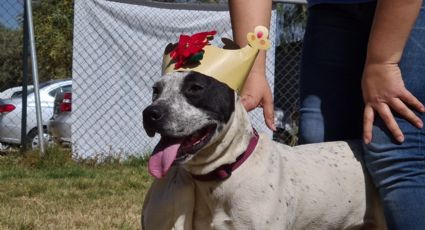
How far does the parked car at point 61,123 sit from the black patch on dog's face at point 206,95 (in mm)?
5526

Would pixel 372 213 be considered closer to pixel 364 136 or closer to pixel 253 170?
pixel 364 136

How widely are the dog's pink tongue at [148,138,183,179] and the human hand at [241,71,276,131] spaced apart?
1.53ft

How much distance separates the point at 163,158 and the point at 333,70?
92cm

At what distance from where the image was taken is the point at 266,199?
8.20 feet

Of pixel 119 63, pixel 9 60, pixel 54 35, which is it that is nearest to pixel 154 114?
pixel 119 63

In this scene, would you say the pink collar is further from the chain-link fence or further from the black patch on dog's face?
the chain-link fence

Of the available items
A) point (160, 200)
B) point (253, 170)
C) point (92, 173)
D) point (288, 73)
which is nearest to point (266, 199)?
point (253, 170)

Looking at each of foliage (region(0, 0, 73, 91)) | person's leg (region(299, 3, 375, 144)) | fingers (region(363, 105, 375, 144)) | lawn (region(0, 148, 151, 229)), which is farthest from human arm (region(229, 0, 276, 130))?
foliage (region(0, 0, 73, 91))

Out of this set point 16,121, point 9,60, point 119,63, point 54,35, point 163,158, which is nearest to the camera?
point 163,158

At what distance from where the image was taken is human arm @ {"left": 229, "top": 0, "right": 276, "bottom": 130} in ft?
9.41

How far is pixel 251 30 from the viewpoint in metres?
2.87

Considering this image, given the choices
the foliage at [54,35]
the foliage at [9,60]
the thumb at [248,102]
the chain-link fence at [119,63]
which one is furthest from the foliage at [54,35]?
the thumb at [248,102]

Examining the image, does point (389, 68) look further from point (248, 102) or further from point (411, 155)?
point (248, 102)

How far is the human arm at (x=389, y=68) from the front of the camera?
2465 mm
